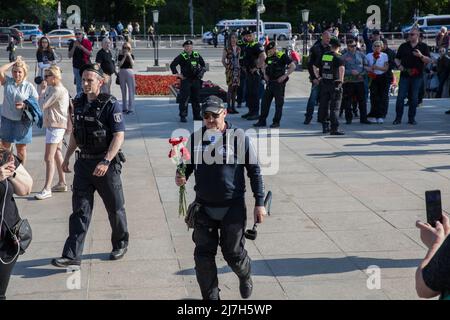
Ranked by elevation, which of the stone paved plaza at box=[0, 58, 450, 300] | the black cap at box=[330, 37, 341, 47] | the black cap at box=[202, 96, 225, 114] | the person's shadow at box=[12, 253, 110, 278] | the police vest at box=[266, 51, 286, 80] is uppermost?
the black cap at box=[330, 37, 341, 47]

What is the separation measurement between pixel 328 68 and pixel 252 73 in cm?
253

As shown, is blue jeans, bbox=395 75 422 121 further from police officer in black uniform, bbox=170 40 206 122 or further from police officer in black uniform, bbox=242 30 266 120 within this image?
police officer in black uniform, bbox=170 40 206 122

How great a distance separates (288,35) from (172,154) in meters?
52.1

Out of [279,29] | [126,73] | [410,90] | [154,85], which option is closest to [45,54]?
[126,73]

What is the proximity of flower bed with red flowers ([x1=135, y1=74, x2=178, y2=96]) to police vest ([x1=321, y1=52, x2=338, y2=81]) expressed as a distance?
8.01 metres

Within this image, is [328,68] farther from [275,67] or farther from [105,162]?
[105,162]

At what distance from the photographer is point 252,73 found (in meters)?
16.7

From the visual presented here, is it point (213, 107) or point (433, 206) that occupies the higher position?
point (213, 107)

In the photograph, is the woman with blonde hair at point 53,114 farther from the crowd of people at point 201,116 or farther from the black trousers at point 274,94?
the black trousers at point 274,94

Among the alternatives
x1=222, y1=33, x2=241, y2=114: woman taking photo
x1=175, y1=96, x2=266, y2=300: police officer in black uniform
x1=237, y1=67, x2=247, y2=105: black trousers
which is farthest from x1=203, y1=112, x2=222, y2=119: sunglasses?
x1=237, y1=67, x2=247, y2=105: black trousers

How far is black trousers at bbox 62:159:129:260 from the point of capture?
24.3 feet

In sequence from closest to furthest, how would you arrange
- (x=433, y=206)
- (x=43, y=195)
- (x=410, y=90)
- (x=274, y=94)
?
(x=433, y=206) < (x=43, y=195) < (x=274, y=94) < (x=410, y=90)

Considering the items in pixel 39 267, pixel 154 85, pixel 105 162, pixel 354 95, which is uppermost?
pixel 105 162

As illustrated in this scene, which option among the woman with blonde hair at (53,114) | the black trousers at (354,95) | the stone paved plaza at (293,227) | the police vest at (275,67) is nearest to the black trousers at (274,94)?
the police vest at (275,67)
